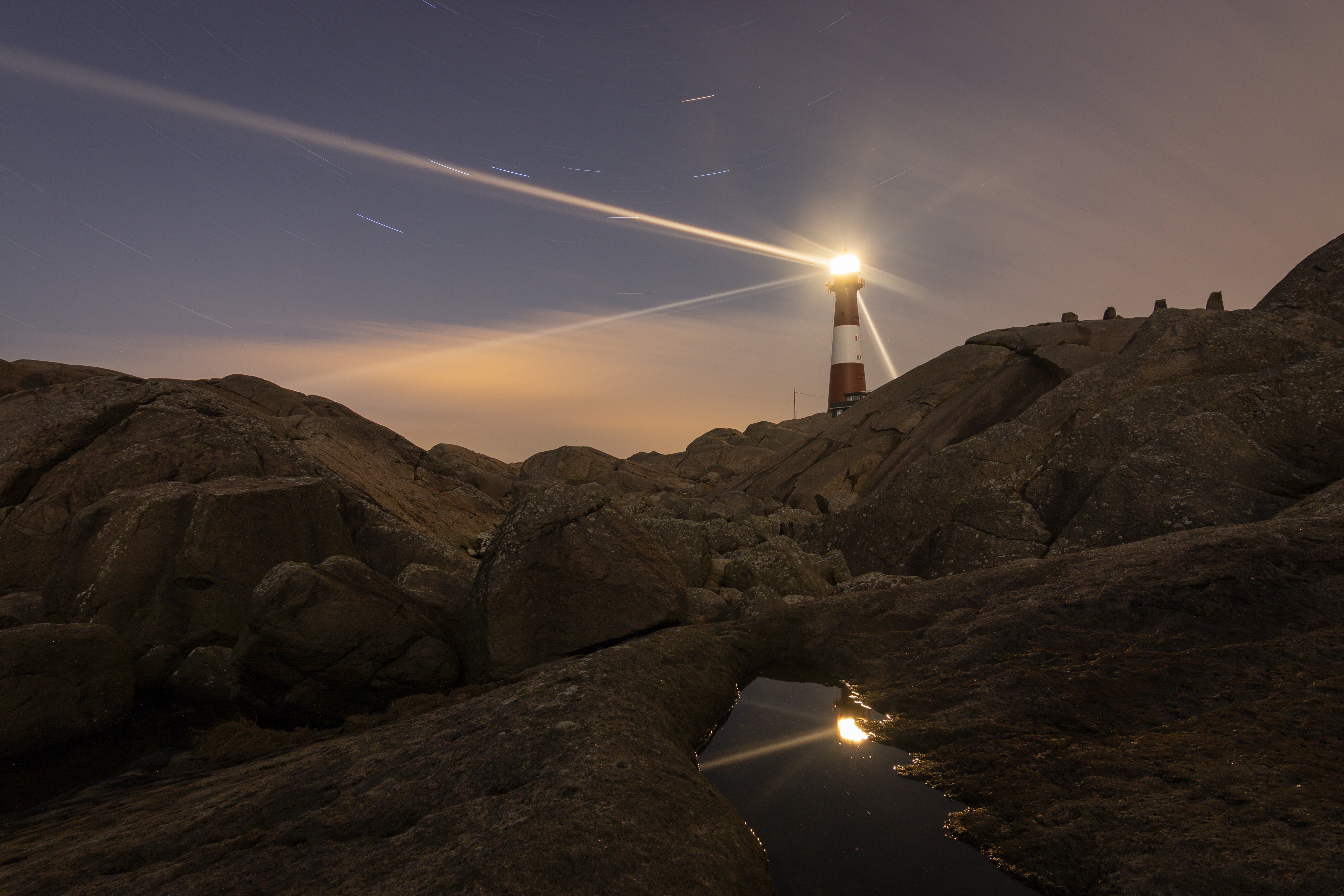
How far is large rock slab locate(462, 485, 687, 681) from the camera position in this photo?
6.79m

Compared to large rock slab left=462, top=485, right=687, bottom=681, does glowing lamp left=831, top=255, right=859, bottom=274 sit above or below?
above

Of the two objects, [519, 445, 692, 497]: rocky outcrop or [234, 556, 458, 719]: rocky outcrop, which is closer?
[234, 556, 458, 719]: rocky outcrop

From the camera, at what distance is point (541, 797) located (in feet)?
10.9

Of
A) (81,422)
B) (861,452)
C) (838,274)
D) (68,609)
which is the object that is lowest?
(68,609)

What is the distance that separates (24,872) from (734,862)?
350 centimetres

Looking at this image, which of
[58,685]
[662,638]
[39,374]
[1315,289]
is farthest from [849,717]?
[39,374]

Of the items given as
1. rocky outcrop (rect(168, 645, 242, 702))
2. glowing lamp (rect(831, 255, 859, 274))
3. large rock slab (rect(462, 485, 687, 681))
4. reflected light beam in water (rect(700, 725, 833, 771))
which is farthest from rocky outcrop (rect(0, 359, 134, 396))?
glowing lamp (rect(831, 255, 859, 274))

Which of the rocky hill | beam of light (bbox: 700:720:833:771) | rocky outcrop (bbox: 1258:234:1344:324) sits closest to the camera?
the rocky hill

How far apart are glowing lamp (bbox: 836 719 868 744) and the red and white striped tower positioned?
126ft

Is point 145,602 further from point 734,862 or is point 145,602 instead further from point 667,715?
point 734,862

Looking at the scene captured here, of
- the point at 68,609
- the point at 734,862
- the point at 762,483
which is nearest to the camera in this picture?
the point at 734,862

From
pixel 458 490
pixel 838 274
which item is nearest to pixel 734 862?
pixel 458 490

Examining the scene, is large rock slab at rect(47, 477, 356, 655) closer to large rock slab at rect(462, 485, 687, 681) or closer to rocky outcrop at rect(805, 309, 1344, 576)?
large rock slab at rect(462, 485, 687, 681)

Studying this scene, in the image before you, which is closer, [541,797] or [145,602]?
[541,797]
